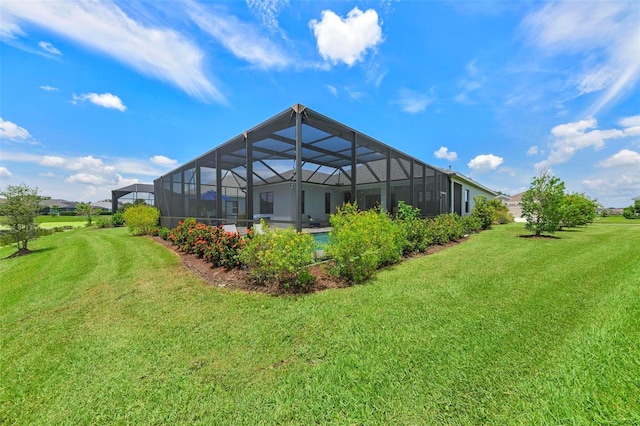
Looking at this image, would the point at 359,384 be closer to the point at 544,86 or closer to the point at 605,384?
the point at 605,384

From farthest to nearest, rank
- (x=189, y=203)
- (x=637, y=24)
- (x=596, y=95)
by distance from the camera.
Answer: (x=189, y=203)
(x=596, y=95)
(x=637, y=24)

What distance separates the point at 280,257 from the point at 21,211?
1262 cm

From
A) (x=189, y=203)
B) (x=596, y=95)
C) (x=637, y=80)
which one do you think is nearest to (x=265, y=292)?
(x=189, y=203)

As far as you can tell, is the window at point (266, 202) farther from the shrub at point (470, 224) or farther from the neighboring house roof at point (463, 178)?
the neighboring house roof at point (463, 178)

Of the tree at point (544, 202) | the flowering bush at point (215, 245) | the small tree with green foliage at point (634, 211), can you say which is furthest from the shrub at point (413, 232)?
the small tree with green foliage at point (634, 211)

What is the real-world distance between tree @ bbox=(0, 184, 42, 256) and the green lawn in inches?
297

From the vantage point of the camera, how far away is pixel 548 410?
70.6 inches

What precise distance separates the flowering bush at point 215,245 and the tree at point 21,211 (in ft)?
24.0

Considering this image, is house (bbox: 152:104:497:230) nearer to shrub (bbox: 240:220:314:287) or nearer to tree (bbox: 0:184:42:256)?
shrub (bbox: 240:220:314:287)

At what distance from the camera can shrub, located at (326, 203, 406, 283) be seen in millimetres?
4996

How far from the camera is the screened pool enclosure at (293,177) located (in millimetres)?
7116

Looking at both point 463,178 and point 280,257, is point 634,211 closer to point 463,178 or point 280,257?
point 463,178

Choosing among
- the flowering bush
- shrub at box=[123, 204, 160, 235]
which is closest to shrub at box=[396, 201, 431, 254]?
the flowering bush

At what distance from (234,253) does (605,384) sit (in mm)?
5937
